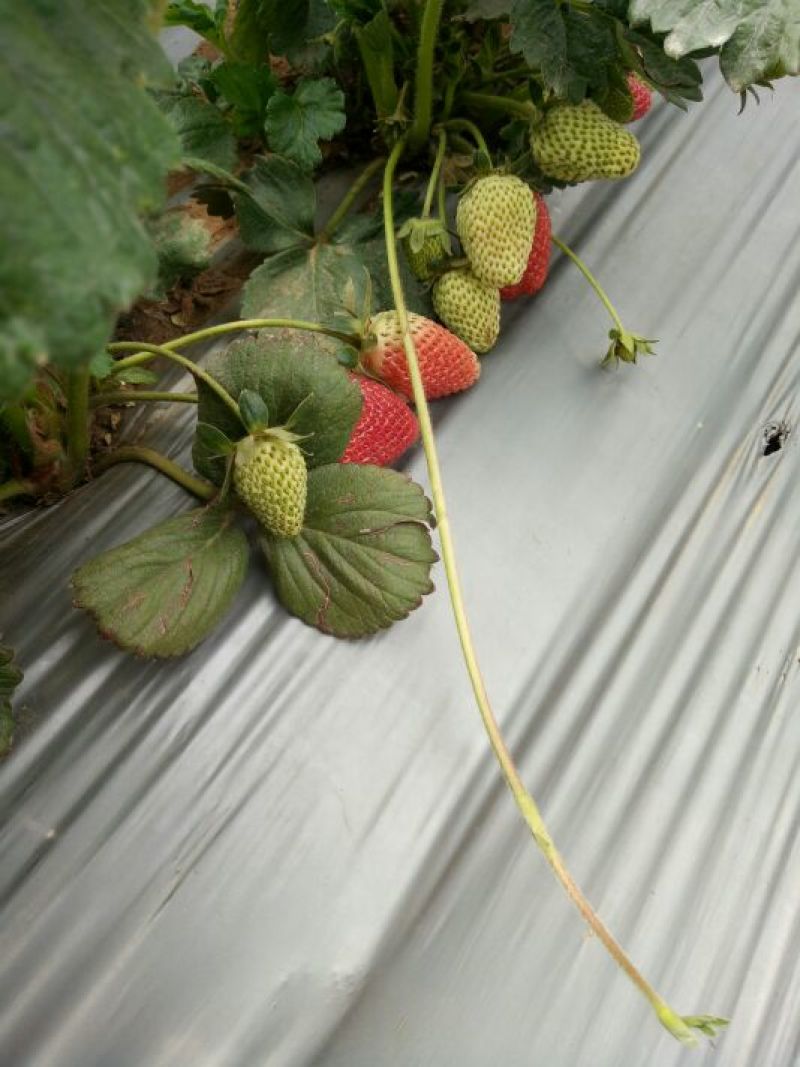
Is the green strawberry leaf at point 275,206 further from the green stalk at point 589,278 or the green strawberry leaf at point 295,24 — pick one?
the green stalk at point 589,278

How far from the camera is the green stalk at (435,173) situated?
2.44 ft

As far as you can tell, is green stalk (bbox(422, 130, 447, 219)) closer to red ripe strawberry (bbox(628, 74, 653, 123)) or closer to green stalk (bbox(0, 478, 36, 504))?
red ripe strawberry (bbox(628, 74, 653, 123))

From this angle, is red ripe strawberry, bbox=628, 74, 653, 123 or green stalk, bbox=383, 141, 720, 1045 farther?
red ripe strawberry, bbox=628, 74, 653, 123

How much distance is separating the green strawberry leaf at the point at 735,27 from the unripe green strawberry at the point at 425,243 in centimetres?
22

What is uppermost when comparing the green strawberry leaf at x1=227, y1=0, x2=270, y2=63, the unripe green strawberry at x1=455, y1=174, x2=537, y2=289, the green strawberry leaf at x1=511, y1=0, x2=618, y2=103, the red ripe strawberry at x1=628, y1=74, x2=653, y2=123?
the green strawberry leaf at x1=227, y1=0, x2=270, y2=63

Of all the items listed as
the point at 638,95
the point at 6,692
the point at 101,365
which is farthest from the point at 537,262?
the point at 6,692

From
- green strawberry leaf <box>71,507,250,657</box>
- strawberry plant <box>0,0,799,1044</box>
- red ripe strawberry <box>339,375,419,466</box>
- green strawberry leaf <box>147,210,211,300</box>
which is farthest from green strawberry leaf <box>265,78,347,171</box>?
green strawberry leaf <box>71,507,250,657</box>

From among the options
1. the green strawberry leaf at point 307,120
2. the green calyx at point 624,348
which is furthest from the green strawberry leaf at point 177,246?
the green calyx at point 624,348

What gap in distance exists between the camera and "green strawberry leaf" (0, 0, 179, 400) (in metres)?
0.26

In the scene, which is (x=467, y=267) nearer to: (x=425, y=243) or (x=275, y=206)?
(x=425, y=243)

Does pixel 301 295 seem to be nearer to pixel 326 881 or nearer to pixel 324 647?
pixel 324 647

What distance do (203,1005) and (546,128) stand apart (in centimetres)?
65

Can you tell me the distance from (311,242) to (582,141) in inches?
9.2

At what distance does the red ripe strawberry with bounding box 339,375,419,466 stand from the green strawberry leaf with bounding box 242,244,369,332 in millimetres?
96
